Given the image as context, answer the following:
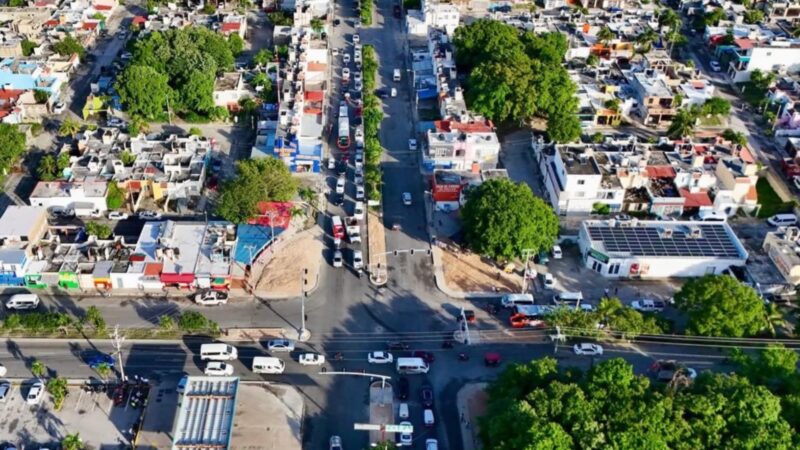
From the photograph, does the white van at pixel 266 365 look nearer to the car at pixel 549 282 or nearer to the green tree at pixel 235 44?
the car at pixel 549 282

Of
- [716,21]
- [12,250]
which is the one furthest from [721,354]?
[716,21]

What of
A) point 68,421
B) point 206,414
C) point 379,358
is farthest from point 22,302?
point 379,358

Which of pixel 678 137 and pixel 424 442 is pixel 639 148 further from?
pixel 424 442

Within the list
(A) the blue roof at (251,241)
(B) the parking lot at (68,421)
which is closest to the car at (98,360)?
(B) the parking lot at (68,421)

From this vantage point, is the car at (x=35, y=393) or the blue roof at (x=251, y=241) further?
the blue roof at (x=251, y=241)

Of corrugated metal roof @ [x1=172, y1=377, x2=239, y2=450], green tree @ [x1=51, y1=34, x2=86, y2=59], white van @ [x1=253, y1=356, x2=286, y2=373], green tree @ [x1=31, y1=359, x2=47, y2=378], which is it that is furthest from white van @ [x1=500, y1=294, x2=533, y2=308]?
green tree @ [x1=51, y1=34, x2=86, y2=59]

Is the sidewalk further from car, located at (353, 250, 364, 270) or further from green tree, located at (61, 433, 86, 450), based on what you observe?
green tree, located at (61, 433, 86, 450)
